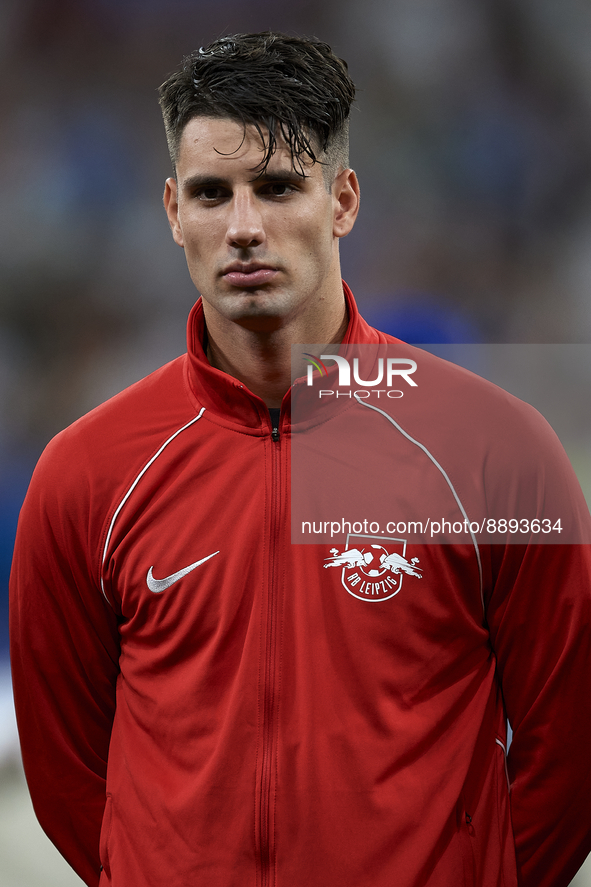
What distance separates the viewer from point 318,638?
1029mm

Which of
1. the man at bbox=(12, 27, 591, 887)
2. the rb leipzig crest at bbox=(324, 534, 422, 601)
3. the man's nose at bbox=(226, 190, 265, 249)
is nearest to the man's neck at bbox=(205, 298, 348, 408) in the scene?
the man at bbox=(12, 27, 591, 887)

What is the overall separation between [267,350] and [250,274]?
110mm

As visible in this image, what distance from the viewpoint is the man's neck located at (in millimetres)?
1097

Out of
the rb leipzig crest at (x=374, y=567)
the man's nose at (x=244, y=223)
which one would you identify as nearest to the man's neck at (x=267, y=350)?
the man's nose at (x=244, y=223)

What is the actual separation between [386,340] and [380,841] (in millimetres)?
628

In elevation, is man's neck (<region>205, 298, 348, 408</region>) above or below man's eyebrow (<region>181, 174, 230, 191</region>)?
below

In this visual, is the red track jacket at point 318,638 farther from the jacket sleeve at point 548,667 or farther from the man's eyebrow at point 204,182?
the man's eyebrow at point 204,182

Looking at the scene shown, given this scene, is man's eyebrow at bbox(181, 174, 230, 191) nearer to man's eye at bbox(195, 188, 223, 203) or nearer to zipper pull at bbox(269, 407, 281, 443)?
man's eye at bbox(195, 188, 223, 203)

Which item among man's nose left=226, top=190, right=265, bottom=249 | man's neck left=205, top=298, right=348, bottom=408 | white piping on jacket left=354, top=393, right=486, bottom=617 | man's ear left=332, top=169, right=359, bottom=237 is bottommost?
white piping on jacket left=354, top=393, right=486, bottom=617

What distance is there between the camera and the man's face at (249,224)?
1.03m

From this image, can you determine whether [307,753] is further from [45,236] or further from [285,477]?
[45,236]

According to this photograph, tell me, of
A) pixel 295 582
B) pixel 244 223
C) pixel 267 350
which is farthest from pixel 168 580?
pixel 244 223

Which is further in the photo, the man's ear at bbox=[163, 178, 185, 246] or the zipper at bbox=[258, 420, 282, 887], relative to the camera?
the man's ear at bbox=[163, 178, 185, 246]

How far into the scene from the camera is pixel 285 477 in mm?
1073
